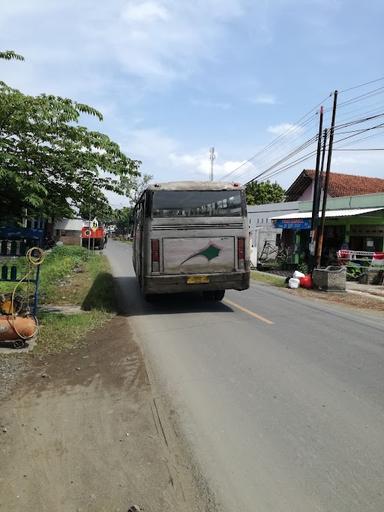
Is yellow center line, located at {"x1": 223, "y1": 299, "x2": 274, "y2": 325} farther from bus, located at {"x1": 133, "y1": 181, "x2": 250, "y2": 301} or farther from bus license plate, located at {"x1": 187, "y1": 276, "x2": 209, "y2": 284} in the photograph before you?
bus license plate, located at {"x1": 187, "y1": 276, "x2": 209, "y2": 284}

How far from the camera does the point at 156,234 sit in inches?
444

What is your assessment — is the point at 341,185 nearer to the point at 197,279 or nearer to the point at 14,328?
the point at 197,279

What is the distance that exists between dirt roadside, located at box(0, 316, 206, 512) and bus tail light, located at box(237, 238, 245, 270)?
17.7ft

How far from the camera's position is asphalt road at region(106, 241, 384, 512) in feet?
11.7

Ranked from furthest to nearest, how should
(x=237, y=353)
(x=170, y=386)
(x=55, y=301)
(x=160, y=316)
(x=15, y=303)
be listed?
(x=55, y=301) < (x=160, y=316) < (x=15, y=303) < (x=237, y=353) < (x=170, y=386)

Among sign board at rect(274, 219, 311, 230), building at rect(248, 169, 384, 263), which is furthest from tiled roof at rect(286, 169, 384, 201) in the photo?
sign board at rect(274, 219, 311, 230)

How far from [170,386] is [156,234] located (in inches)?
225

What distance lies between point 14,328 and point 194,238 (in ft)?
16.3

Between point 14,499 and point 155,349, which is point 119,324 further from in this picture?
point 14,499

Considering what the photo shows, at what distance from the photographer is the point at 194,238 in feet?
37.5

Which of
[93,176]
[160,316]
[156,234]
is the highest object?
[93,176]

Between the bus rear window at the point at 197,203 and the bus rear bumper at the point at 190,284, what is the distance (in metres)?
1.44

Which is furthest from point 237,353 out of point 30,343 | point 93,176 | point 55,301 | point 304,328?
point 55,301

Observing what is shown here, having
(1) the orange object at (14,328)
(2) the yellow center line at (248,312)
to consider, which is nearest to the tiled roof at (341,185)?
(2) the yellow center line at (248,312)
